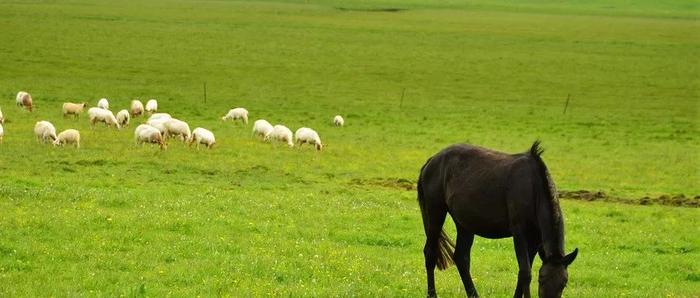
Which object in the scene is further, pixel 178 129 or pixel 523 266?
pixel 178 129

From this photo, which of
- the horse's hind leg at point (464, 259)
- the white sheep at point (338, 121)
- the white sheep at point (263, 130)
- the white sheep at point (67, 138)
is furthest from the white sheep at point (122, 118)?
the horse's hind leg at point (464, 259)

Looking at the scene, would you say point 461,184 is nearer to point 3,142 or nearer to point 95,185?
point 95,185

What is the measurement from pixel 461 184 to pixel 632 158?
2547cm

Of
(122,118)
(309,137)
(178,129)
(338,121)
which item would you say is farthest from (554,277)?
(338,121)

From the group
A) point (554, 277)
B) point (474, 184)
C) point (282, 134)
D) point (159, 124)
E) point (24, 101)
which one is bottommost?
point (24, 101)

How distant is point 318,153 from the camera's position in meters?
33.6

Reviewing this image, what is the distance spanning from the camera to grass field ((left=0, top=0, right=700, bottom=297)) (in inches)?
A: 553

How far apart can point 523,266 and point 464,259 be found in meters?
1.40

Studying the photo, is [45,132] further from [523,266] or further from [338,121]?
[523,266]

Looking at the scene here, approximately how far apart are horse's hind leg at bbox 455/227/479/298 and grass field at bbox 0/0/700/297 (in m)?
0.58

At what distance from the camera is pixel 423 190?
42.5ft

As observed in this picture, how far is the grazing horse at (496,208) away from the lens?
10945mm

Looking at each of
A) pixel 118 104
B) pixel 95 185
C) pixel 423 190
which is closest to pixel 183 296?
pixel 423 190

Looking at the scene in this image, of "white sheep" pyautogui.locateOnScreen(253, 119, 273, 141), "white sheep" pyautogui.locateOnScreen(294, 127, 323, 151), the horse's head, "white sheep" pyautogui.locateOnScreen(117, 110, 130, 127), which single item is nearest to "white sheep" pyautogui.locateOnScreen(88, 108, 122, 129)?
"white sheep" pyautogui.locateOnScreen(117, 110, 130, 127)
